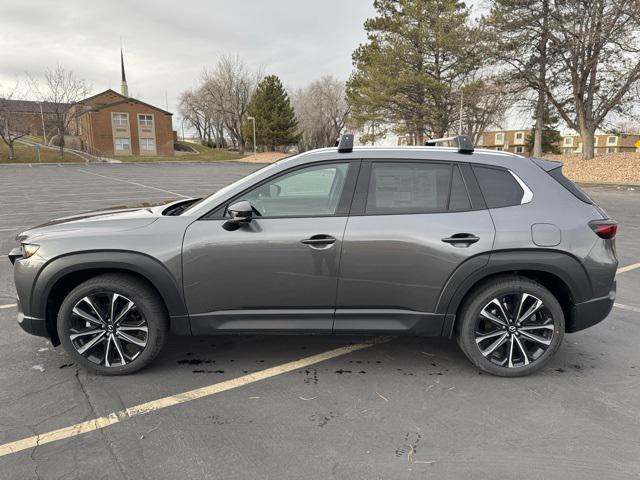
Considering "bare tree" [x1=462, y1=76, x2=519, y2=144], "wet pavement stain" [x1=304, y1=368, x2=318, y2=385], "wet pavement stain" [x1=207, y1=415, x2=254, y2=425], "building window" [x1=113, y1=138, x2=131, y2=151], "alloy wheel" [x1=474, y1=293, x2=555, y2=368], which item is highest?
"bare tree" [x1=462, y1=76, x2=519, y2=144]

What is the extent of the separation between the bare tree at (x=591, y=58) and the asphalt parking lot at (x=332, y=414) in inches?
911

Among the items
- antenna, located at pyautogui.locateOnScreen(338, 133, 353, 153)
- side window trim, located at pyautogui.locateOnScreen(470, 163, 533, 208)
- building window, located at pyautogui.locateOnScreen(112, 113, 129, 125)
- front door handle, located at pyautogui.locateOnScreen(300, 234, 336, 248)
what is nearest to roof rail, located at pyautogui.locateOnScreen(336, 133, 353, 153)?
antenna, located at pyautogui.locateOnScreen(338, 133, 353, 153)

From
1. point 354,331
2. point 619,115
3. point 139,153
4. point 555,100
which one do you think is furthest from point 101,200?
point 139,153

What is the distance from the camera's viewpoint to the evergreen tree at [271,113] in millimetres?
57500

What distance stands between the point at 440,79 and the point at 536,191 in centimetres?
3343

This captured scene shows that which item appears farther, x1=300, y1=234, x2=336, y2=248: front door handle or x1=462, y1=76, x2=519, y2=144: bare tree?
x1=462, y1=76, x2=519, y2=144: bare tree

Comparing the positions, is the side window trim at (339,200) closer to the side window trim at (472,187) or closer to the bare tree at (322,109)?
the side window trim at (472,187)

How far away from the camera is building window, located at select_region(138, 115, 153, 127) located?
197ft

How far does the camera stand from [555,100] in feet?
88.1

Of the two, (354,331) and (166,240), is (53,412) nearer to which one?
Result: (166,240)

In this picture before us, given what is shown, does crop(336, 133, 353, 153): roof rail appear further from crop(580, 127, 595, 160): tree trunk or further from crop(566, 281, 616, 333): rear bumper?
crop(580, 127, 595, 160): tree trunk

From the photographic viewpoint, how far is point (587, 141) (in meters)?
26.0

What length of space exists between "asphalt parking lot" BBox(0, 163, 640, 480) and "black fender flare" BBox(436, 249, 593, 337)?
Result: 2.20 ft

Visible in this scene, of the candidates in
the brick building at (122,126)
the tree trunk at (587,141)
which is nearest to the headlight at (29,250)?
the tree trunk at (587,141)
